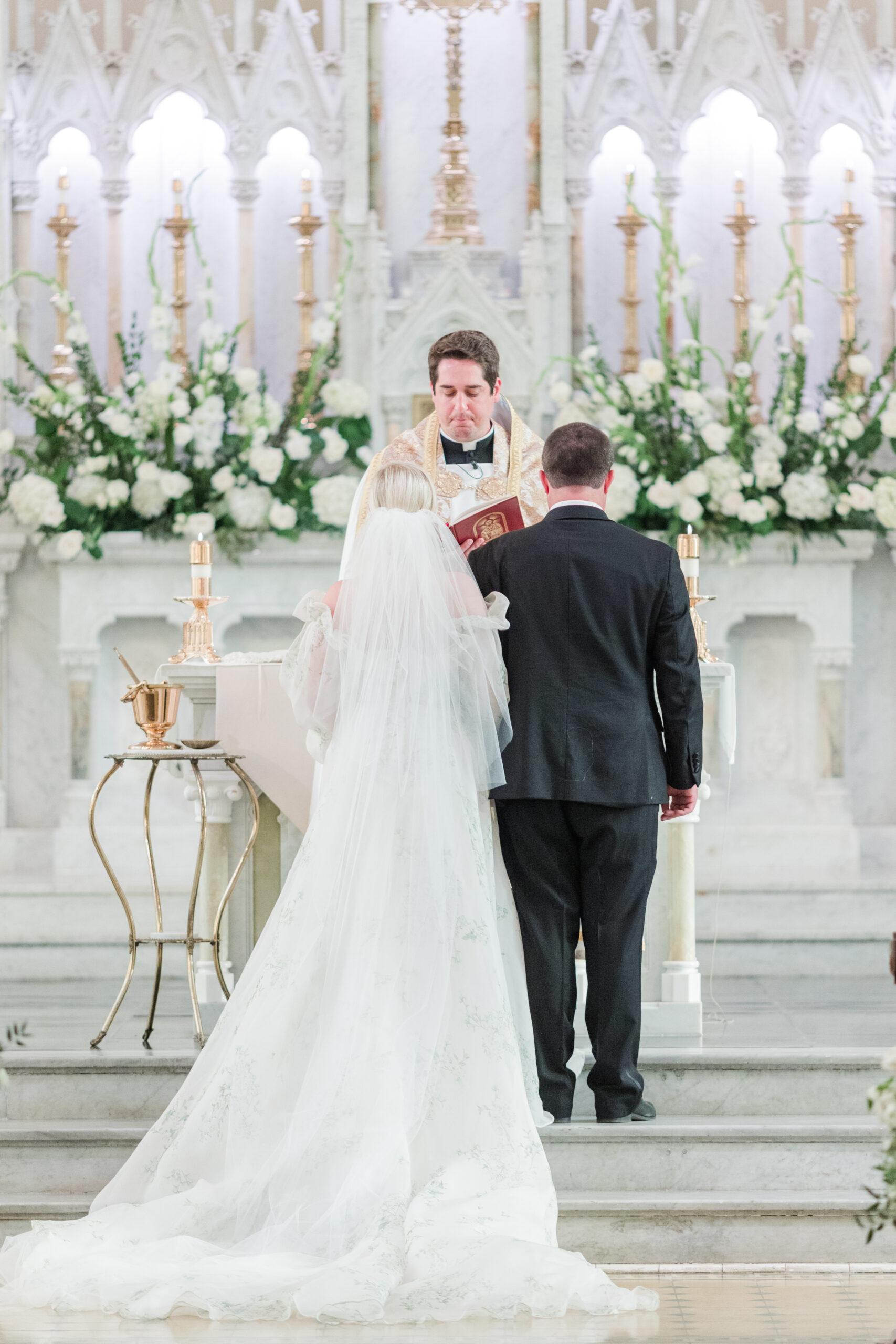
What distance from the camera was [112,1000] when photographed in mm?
6148

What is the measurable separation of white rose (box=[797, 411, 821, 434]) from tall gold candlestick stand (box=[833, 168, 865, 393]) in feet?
0.96

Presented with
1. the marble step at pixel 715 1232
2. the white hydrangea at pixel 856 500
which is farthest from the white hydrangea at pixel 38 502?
the marble step at pixel 715 1232

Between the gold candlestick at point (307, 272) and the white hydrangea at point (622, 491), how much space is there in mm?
1353

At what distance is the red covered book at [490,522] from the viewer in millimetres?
4828

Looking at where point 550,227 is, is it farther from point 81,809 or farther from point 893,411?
point 81,809

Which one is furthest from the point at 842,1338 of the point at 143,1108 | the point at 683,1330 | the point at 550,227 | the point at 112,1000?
the point at 550,227

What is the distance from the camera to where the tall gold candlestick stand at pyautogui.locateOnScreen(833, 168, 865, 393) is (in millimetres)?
7246

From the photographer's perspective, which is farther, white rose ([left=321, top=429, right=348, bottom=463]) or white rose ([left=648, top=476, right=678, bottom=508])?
white rose ([left=321, top=429, right=348, bottom=463])

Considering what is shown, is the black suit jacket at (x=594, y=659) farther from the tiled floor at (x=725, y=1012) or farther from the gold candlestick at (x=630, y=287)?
the gold candlestick at (x=630, y=287)

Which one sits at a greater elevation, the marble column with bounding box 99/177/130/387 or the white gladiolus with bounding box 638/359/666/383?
the marble column with bounding box 99/177/130/387

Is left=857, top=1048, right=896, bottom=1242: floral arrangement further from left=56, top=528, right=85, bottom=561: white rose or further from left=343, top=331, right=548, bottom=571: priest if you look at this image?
left=56, top=528, right=85, bottom=561: white rose

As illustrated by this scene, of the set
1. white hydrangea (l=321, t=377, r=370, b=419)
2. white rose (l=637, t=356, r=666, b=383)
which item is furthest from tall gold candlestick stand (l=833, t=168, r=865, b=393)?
white hydrangea (l=321, t=377, r=370, b=419)

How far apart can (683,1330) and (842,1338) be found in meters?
0.32

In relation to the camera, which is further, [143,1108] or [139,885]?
[139,885]
